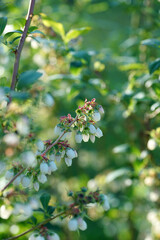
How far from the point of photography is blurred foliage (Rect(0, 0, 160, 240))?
149 cm

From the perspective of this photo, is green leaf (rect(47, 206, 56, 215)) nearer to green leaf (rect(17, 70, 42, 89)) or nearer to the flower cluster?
the flower cluster

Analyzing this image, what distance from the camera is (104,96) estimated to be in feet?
7.77

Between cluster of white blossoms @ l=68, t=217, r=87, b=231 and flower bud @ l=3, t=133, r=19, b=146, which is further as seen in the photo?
cluster of white blossoms @ l=68, t=217, r=87, b=231

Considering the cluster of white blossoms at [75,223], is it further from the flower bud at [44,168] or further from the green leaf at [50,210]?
the flower bud at [44,168]

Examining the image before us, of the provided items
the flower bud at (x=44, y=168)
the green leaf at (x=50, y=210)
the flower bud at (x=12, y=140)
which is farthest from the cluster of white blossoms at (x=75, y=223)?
the flower bud at (x=12, y=140)

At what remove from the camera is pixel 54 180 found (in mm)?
2404

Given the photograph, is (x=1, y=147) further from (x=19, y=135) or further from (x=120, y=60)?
(x=120, y=60)

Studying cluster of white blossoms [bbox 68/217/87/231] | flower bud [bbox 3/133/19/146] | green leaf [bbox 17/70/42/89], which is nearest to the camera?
flower bud [bbox 3/133/19/146]

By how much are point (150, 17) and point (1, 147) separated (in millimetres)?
1721

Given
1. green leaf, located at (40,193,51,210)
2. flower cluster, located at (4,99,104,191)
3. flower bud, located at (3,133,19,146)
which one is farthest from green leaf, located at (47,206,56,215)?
flower bud, located at (3,133,19,146)

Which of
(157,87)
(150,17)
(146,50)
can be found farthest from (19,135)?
(150,17)

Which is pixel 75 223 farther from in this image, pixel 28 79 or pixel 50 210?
pixel 28 79

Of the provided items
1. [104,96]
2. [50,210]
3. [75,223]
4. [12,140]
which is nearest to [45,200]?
[50,210]

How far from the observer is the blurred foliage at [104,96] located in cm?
149
